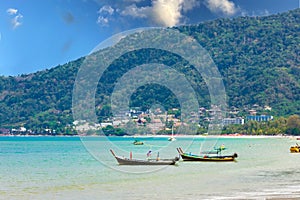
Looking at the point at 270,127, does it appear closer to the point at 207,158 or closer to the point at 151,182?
the point at 207,158

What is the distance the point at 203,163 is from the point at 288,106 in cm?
13647

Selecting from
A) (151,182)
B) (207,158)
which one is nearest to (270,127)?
(207,158)

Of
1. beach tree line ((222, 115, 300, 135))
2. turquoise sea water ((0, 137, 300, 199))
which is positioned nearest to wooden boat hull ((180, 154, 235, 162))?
turquoise sea water ((0, 137, 300, 199))

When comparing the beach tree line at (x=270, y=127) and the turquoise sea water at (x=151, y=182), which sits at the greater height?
the beach tree line at (x=270, y=127)

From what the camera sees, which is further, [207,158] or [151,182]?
[207,158]

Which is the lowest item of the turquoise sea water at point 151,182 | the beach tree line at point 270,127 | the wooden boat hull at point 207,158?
the turquoise sea water at point 151,182

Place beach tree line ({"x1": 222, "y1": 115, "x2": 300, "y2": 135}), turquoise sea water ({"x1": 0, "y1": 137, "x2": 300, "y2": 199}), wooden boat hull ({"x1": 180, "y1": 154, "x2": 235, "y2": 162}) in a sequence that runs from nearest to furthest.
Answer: turquoise sea water ({"x1": 0, "y1": 137, "x2": 300, "y2": 199}) → wooden boat hull ({"x1": 180, "y1": 154, "x2": 235, "y2": 162}) → beach tree line ({"x1": 222, "y1": 115, "x2": 300, "y2": 135})

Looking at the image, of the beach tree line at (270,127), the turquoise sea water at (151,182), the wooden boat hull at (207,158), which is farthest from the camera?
the beach tree line at (270,127)

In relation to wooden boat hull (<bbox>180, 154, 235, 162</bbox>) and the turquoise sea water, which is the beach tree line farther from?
the turquoise sea water

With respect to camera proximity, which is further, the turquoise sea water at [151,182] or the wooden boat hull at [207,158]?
the wooden boat hull at [207,158]

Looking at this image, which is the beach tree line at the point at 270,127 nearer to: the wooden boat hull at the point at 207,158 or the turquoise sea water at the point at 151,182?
the wooden boat hull at the point at 207,158

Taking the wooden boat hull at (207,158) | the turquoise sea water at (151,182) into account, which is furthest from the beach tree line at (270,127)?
the turquoise sea water at (151,182)

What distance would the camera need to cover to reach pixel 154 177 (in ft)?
129

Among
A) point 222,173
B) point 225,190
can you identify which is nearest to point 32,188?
point 225,190
